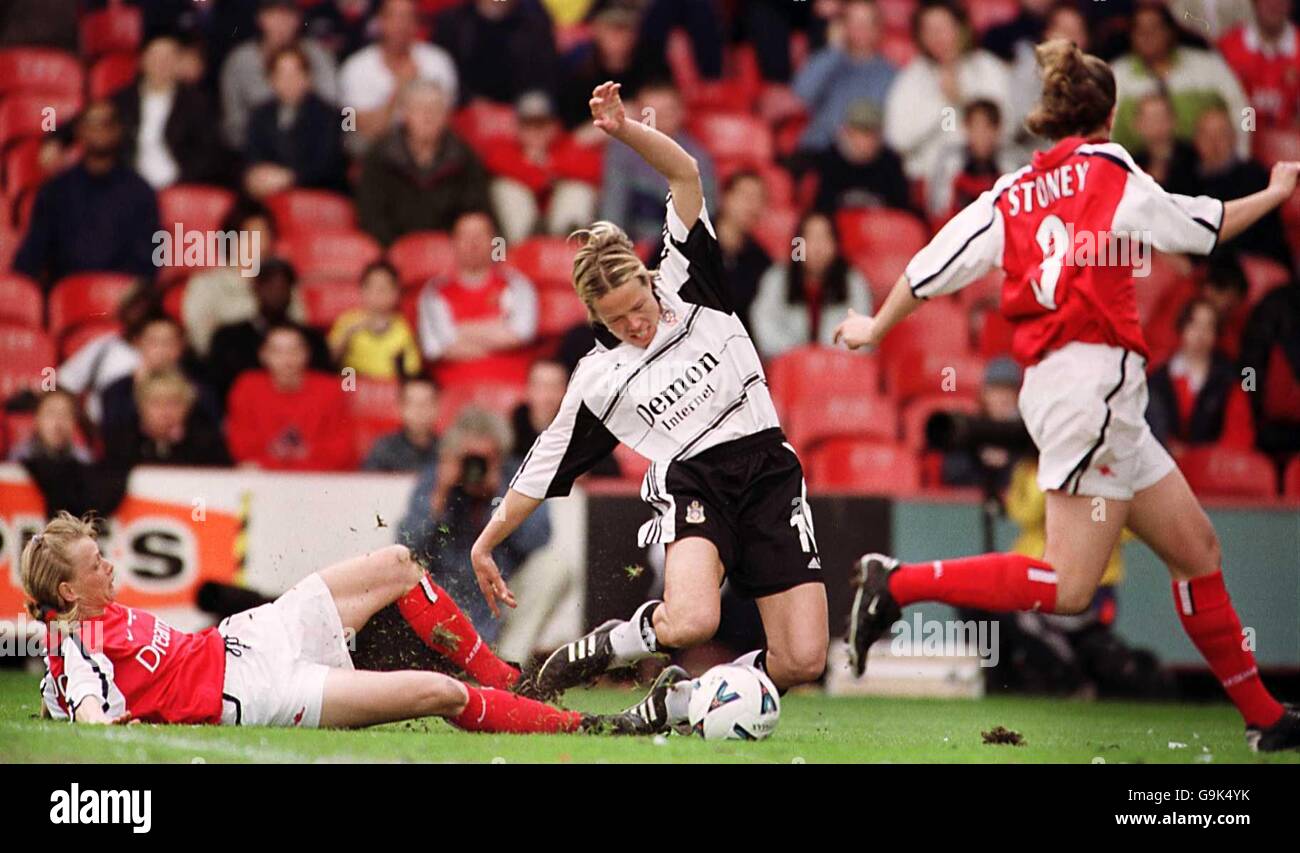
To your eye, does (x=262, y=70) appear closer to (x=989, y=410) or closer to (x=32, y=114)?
(x=32, y=114)

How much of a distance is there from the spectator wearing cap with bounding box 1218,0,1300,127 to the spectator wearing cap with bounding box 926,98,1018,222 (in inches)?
67.5

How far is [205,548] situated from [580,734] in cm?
327

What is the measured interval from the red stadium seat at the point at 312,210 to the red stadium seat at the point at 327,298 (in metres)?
0.42

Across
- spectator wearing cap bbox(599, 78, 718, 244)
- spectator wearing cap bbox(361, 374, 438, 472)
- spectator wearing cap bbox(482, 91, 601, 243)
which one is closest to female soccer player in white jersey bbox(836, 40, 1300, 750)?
spectator wearing cap bbox(361, 374, 438, 472)

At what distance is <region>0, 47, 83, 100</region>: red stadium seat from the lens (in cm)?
1041

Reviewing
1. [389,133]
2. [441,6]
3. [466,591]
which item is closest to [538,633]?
[466,591]

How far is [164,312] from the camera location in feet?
30.9

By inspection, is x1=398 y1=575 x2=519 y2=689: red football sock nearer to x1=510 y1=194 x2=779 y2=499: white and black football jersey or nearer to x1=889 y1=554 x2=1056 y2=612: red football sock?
x1=510 y1=194 x2=779 y2=499: white and black football jersey

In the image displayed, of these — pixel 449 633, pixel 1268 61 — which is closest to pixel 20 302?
pixel 449 633

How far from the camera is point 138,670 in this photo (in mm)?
5301

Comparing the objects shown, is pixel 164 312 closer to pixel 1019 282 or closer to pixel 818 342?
pixel 818 342

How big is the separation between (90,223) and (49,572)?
4869mm
